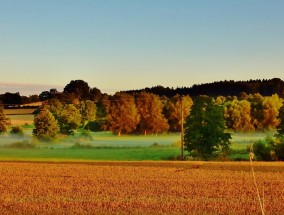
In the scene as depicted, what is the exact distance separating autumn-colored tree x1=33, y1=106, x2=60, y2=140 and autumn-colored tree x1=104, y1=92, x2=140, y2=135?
813 cm

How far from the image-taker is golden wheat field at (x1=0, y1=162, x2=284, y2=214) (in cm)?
2256

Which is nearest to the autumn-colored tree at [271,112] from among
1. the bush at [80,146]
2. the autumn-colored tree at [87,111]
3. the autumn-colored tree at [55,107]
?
the autumn-colored tree at [87,111]

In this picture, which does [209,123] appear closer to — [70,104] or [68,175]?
[70,104]

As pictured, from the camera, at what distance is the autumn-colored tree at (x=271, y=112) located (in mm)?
83850

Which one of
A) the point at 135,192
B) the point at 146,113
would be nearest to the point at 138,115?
the point at 146,113

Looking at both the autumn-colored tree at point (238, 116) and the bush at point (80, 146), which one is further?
the bush at point (80, 146)

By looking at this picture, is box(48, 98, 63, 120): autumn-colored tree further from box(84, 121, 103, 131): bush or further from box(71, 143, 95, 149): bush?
box(71, 143, 95, 149): bush

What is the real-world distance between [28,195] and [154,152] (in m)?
56.6

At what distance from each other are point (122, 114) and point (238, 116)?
54.8 ft

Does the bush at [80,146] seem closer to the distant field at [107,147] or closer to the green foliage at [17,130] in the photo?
the distant field at [107,147]

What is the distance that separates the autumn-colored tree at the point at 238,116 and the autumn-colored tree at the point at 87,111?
65.3 feet

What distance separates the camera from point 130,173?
41.9m

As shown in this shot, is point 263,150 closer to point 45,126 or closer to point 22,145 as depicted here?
point 45,126

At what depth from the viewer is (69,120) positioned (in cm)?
9162
